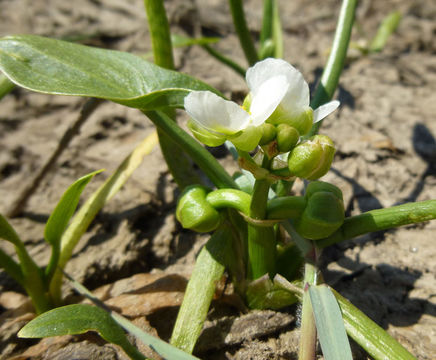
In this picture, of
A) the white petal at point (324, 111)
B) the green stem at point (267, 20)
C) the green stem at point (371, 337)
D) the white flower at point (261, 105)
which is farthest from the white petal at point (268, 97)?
the green stem at point (267, 20)

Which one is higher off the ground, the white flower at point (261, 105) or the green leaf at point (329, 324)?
the white flower at point (261, 105)

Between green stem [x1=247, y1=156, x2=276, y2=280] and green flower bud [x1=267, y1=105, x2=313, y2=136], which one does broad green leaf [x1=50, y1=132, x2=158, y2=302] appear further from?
green flower bud [x1=267, y1=105, x2=313, y2=136]

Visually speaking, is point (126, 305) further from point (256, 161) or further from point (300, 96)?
point (300, 96)

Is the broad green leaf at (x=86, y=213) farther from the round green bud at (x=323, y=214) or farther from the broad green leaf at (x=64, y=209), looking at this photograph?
the round green bud at (x=323, y=214)

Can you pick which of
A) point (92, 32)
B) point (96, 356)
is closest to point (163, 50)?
point (96, 356)

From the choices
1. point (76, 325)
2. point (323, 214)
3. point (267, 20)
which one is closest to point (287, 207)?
point (323, 214)

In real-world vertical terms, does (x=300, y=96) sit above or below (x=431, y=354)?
above
